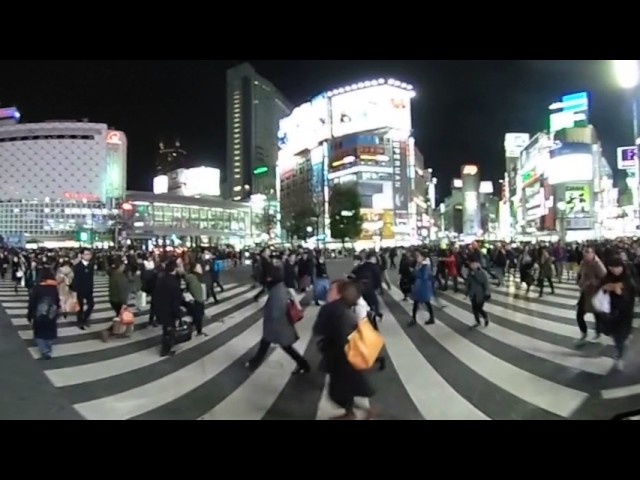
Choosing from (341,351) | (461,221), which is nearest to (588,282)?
(461,221)

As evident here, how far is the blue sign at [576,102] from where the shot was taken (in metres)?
1.70

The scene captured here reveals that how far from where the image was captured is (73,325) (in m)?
1.63

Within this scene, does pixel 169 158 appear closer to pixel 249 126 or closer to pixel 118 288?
pixel 249 126

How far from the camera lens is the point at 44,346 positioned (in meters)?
1.58

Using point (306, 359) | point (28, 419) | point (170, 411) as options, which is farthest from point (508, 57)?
point (28, 419)

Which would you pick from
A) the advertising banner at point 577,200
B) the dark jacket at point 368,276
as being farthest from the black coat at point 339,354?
the advertising banner at point 577,200

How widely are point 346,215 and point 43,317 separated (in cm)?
128

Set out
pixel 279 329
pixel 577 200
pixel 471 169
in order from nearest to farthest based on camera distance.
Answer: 1. pixel 279 329
2. pixel 577 200
3. pixel 471 169

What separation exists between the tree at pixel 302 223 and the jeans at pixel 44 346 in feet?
3.53

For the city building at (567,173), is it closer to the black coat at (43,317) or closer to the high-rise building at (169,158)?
the high-rise building at (169,158)

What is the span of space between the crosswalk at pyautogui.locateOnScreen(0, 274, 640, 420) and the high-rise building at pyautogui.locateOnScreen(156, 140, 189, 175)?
1.58 feet

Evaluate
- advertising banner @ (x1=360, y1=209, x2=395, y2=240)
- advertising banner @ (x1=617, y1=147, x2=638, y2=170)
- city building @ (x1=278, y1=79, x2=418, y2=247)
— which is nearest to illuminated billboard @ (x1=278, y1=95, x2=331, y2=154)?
city building @ (x1=278, y1=79, x2=418, y2=247)

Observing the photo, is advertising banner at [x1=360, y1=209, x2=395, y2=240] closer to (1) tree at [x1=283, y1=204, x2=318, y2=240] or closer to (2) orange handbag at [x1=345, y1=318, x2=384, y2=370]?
(1) tree at [x1=283, y1=204, x2=318, y2=240]
